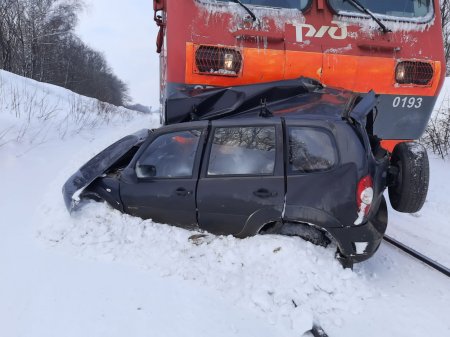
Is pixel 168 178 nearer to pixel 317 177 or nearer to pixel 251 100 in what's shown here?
pixel 251 100

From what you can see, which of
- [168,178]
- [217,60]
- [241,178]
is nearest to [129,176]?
[168,178]

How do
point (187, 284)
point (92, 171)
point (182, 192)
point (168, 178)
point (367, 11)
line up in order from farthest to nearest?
point (367, 11)
point (92, 171)
point (168, 178)
point (182, 192)
point (187, 284)

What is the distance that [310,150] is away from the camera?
323cm

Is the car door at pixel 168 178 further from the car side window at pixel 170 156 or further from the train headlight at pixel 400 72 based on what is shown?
the train headlight at pixel 400 72

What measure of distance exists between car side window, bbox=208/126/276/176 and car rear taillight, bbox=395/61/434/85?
2262 millimetres

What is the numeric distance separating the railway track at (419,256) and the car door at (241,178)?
1828mm

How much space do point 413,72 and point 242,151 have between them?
2637 millimetres

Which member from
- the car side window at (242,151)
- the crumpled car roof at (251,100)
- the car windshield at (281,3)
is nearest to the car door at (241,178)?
the car side window at (242,151)

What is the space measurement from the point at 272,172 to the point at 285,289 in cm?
99

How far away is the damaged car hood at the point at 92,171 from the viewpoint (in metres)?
4.00

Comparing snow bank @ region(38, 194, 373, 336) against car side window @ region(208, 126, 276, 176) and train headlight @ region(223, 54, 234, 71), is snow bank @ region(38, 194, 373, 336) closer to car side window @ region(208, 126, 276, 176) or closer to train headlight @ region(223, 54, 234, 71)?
car side window @ region(208, 126, 276, 176)

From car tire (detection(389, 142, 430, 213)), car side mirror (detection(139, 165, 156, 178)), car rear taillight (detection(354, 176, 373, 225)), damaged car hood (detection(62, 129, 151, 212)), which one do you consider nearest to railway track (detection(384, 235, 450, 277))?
car tire (detection(389, 142, 430, 213))

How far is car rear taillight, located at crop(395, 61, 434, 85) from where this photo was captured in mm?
4566

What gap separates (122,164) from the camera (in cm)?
445
